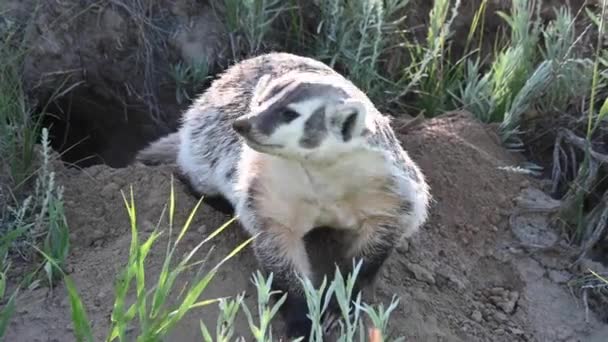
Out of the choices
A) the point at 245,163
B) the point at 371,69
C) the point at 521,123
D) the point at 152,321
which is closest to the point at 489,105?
the point at 521,123

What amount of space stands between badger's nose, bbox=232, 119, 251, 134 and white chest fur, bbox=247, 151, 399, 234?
228 mm

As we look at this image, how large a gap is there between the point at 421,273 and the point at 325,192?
431mm

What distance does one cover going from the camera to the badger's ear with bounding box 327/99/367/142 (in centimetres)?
189

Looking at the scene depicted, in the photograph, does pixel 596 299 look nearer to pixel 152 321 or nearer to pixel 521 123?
pixel 521 123

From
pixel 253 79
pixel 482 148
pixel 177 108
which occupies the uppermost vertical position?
pixel 253 79

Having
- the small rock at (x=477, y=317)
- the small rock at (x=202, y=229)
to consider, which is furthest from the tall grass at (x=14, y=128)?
the small rock at (x=477, y=317)

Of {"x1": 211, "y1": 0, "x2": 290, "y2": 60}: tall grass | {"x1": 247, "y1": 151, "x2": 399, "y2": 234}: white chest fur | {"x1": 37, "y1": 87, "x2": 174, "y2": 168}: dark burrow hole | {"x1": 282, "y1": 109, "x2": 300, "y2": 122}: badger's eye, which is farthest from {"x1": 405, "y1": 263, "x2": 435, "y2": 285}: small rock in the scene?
{"x1": 37, "y1": 87, "x2": 174, "y2": 168}: dark burrow hole

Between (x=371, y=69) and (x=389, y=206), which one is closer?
(x=389, y=206)

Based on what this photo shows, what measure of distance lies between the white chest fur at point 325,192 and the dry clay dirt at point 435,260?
0.68ft

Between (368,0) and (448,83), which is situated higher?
(368,0)

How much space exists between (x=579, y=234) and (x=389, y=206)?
0.63 meters

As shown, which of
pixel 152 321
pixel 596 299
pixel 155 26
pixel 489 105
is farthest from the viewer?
pixel 155 26

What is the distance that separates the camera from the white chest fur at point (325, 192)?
2.00 metres

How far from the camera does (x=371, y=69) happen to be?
111 inches
